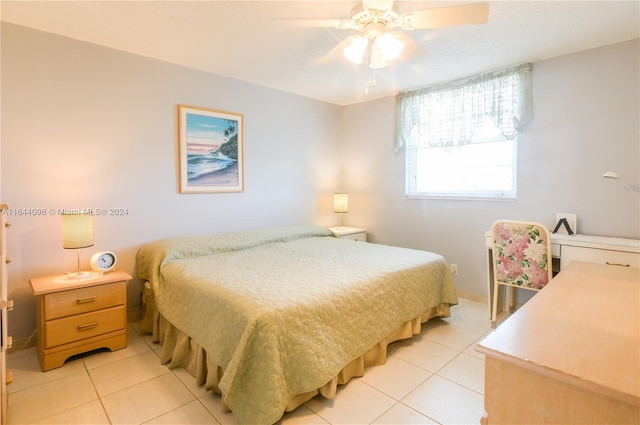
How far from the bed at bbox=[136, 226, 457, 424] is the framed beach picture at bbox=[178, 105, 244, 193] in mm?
608

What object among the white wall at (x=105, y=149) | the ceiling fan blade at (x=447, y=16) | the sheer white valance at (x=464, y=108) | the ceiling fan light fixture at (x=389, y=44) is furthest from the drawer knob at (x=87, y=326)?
the sheer white valance at (x=464, y=108)

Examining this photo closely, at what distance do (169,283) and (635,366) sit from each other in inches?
92.6

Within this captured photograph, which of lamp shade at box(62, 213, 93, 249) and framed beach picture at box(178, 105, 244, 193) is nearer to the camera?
lamp shade at box(62, 213, 93, 249)

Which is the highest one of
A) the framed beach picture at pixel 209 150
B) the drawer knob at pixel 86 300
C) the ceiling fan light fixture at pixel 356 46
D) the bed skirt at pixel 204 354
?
the ceiling fan light fixture at pixel 356 46

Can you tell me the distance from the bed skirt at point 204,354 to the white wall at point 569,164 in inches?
44.7

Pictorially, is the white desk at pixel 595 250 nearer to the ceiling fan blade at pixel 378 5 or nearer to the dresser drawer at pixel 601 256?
the dresser drawer at pixel 601 256

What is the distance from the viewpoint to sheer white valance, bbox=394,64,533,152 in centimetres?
299

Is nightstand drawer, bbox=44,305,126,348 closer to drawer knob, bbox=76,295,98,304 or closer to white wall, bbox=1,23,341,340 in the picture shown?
drawer knob, bbox=76,295,98,304

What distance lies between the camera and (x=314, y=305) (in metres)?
1.75

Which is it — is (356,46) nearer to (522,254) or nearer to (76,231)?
(522,254)

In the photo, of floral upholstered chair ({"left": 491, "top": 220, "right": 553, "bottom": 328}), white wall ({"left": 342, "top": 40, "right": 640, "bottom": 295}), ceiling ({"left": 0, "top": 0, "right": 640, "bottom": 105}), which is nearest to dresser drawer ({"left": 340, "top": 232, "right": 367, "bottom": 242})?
white wall ({"left": 342, "top": 40, "right": 640, "bottom": 295})

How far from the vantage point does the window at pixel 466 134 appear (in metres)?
3.05

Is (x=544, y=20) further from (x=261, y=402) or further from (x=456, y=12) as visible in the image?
(x=261, y=402)

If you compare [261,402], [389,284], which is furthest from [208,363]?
[389,284]
